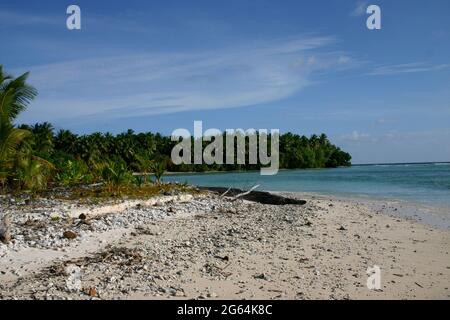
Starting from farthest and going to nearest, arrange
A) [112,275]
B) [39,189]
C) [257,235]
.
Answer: [39,189] → [257,235] → [112,275]

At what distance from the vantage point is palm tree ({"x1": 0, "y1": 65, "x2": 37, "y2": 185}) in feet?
47.6

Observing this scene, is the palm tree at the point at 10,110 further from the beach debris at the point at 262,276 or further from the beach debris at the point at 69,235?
the beach debris at the point at 262,276

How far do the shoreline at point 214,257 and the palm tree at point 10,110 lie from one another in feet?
6.92

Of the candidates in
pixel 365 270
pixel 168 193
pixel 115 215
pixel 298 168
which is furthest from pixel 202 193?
pixel 298 168

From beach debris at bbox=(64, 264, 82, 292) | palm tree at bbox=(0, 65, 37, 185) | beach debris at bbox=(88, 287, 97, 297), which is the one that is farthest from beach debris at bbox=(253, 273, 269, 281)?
palm tree at bbox=(0, 65, 37, 185)

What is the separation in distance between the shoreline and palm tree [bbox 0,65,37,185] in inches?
83.0

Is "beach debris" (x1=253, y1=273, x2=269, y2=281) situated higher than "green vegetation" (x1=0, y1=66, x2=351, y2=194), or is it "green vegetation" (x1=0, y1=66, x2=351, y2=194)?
"green vegetation" (x1=0, y1=66, x2=351, y2=194)

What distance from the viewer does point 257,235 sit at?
11.8 metres

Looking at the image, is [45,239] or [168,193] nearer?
[45,239]

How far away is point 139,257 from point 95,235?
265cm

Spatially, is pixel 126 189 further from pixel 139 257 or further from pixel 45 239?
pixel 139 257

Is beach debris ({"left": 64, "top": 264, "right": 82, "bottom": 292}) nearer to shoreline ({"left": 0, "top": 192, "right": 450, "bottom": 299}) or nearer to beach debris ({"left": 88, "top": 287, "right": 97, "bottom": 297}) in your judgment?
shoreline ({"left": 0, "top": 192, "right": 450, "bottom": 299})

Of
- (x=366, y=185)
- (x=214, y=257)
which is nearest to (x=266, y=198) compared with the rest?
(x=214, y=257)

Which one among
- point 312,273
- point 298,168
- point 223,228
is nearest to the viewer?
point 312,273
